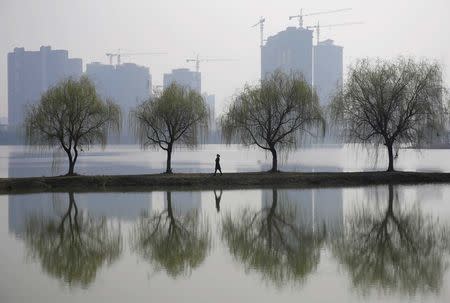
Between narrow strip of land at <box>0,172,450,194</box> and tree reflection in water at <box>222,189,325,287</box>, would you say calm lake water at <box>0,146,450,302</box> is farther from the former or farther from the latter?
narrow strip of land at <box>0,172,450,194</box>

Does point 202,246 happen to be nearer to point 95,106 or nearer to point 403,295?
point 403,295

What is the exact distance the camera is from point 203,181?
31.7 meters

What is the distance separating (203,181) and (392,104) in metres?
12.5

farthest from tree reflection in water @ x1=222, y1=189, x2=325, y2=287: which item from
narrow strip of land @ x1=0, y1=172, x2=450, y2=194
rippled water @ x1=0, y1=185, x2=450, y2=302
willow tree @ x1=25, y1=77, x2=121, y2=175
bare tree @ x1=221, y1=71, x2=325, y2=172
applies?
willow tree @ x1=25, y1=77, x2=121, y2=175

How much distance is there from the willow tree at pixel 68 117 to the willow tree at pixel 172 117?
7.82 feet

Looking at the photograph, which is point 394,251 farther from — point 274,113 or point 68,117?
point 68,117

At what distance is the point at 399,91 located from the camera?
3388cm

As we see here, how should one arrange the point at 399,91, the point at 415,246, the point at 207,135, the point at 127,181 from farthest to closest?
the point at 207,135 < the point at 399,91 < the point at 127,181 < the point at 415,246

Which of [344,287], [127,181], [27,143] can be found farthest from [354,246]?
[27,143]

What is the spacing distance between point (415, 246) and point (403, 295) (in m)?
4.50

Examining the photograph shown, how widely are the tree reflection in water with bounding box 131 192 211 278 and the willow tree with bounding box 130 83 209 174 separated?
14277 mm

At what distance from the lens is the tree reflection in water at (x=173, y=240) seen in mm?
13016

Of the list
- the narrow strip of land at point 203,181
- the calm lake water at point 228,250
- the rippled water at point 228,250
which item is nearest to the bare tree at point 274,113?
the narrow strip of land at point 203,181

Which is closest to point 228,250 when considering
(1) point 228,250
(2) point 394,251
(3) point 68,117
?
(1) point 228,250
